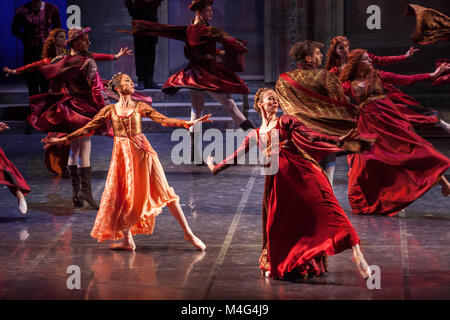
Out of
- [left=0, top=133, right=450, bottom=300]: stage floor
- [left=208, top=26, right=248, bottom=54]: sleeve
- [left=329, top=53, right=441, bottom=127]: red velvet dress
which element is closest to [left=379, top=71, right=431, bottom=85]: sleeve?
[left=329, top=53, right=441, bottom=127]: red velvet dress

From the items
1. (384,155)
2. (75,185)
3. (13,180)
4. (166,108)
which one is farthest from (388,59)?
(166,108)

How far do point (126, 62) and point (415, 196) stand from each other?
6.45 m

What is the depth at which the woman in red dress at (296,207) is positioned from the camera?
5098 millimetres

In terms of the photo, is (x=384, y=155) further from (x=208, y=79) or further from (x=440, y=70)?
(x=208, y=79)

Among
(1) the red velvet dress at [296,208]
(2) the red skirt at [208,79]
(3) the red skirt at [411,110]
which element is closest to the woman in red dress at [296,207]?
(1) the red velvet dress at [296,208]

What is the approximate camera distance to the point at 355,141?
489 cm

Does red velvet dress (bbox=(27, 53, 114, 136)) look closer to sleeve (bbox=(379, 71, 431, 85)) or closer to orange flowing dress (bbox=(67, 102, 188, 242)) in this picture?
orange flowing dress (bbox=(67, 102, 188, 242))

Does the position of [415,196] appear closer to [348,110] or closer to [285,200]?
[348,110]

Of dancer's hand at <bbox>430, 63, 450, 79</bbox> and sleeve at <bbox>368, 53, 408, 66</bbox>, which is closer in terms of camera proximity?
dancer's hand at <bbox>430, 63, 450, 79</bbox>

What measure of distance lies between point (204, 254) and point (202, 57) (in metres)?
3.29

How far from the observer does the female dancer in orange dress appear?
5.89 metres

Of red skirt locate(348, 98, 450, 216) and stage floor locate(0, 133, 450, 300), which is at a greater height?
red skirt locate(348, 98, 450, 216)
